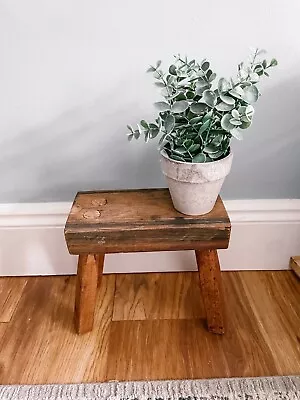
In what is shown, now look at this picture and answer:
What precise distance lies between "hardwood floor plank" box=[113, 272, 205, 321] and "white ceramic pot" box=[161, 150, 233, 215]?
0.27 metres

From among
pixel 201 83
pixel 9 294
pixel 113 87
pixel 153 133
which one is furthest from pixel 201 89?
pixel 9 294

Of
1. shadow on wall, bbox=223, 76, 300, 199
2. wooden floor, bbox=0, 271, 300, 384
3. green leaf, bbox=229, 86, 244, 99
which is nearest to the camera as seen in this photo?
green leaf, bbox=229, 86, 244, 99

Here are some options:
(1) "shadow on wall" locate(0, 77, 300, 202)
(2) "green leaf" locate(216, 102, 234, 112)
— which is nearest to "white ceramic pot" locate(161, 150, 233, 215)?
(2) "green leaf" locate(216, 102, 234, 112)

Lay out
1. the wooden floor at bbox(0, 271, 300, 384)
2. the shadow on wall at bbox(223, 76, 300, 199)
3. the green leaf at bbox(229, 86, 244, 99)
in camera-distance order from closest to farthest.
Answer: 1. the green leaf at bbox(229, 86, 244, 99)
2. the wooden floor at bbox(0, 271, 300, 384)
3. the shadow on wall at bbox(223, 76, 300, 199)

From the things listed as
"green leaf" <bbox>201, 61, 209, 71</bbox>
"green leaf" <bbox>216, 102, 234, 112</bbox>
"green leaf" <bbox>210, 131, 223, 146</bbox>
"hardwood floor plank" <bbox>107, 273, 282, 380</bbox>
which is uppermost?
"green leaf" <bbox>201, 61, 209, 71</bbox>

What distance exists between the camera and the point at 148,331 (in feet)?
3.48

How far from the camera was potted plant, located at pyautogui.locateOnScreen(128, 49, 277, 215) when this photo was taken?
0.87m

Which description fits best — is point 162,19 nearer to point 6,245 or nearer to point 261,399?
point 6,245

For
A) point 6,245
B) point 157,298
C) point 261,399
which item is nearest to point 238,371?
point 261,399

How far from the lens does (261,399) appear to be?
0.88m

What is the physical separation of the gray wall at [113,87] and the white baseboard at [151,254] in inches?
1.4

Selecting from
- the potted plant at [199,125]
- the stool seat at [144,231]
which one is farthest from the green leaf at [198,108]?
the stool seat at [144,231]

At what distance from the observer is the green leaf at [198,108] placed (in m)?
0.88

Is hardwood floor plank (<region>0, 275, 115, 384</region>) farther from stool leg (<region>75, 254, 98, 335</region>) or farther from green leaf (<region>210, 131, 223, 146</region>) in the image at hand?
green leaf (<region>210, 131, 223, 146</region>)
